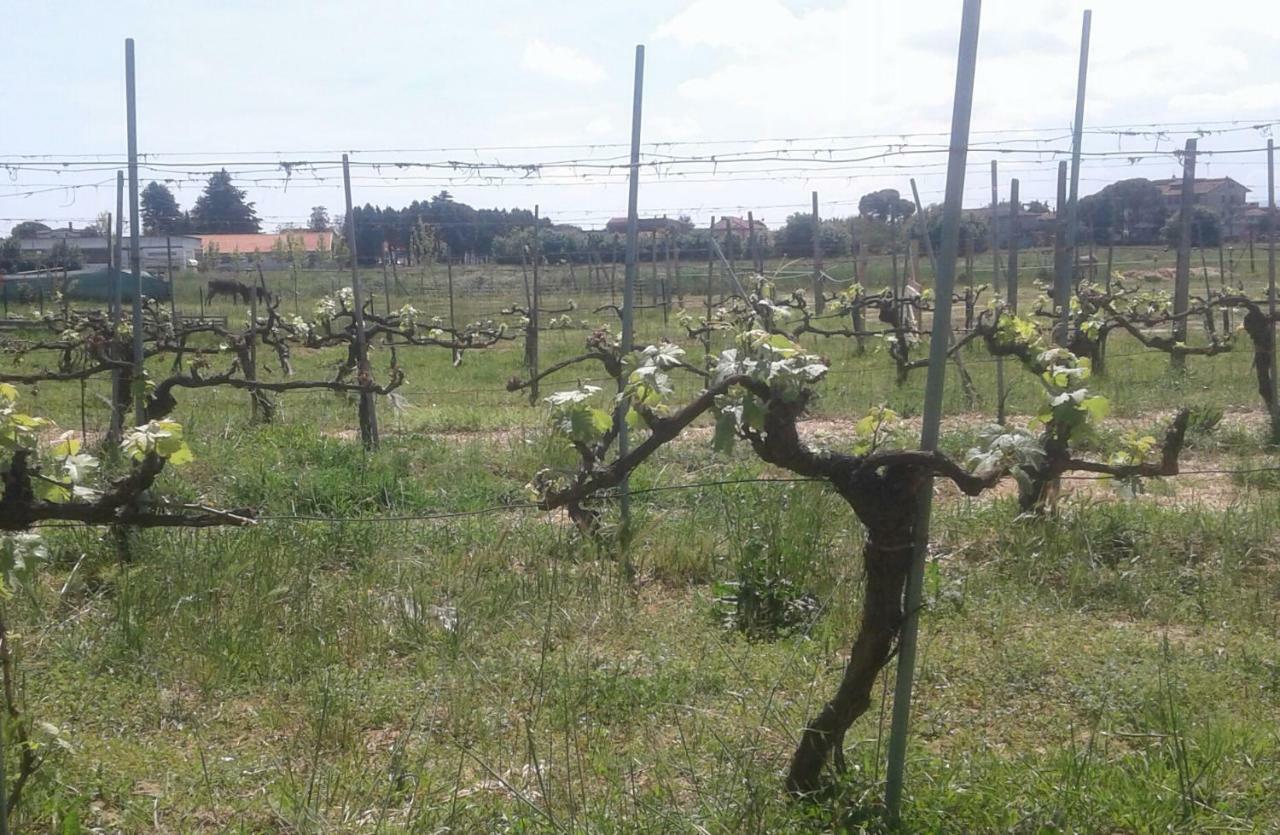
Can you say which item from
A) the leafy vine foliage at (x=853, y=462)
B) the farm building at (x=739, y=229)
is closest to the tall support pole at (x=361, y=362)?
the leafy vine foliage at (x=853, y=462)

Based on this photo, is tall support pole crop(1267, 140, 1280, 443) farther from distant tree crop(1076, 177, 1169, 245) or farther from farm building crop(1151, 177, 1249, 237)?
distant tree crop(1076, 177, 1169, 245)

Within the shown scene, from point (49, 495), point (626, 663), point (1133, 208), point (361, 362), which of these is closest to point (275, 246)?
point (1133, 208)

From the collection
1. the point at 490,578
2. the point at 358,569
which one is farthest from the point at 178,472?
the point at 490,578

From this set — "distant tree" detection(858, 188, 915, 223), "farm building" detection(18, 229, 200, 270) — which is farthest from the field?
"farm building" detection(18, 229, 200, 270)

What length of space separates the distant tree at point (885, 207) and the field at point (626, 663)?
12262 mm

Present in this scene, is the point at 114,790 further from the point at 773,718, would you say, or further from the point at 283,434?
the point at 283,434

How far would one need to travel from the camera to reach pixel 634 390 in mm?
3264

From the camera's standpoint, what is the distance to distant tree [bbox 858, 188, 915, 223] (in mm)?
19047

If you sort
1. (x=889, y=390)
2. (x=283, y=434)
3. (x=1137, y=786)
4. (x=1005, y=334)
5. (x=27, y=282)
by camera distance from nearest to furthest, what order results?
1. (x=1137, y=786)
2. (x=1005, y=334)
3. (x=283, y=434)
4. (x=889, y=390)
5. (x=27, y=282)

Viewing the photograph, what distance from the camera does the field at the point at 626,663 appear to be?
3205mm

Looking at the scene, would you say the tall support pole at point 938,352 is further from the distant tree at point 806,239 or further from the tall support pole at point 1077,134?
the distant tree at point 806,239

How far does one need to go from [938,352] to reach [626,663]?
6.56ft

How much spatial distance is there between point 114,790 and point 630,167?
145 inches

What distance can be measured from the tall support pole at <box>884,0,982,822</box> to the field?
0.21 m
